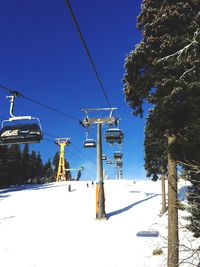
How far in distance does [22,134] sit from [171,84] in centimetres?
575

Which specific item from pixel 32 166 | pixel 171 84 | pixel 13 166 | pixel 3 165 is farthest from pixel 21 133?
pixel 32 166

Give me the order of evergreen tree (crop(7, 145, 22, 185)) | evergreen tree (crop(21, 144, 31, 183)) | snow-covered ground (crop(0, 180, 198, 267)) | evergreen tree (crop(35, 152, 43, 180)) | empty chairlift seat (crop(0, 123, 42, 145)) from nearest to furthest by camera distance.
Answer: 1. empty chairlift seat (crop(0, 123, 42, 145))
2. snow-covered ground (crop(0, 180, 198, 267))
3. evergreen tree (crop(7, 145, 22, 185))
4. evergreen tree (crop(21, 144, 31, 183))
5. evergreen tree (crop(35, 152, 43, 180))

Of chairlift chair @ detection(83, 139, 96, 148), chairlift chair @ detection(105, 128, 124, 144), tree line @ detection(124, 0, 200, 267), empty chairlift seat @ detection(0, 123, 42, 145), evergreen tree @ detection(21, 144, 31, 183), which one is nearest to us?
tree line @ detection(124, 0, 200, 267)

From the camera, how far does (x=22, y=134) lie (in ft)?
44.1

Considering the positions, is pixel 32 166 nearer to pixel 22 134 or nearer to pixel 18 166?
pixel 18 166

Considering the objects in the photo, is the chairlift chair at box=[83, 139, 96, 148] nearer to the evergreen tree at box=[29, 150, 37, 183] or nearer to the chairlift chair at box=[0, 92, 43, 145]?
the chairlift chair at box=[0, 92, 43, 145]

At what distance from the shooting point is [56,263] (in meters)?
17.5

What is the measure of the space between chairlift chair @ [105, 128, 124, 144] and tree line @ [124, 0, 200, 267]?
1007 cm

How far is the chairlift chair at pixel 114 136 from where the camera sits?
2634 cm

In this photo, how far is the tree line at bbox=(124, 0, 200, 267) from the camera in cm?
1234

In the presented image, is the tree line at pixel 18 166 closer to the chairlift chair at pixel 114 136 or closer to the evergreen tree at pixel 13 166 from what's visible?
the evergreen tree at pixel 13 166

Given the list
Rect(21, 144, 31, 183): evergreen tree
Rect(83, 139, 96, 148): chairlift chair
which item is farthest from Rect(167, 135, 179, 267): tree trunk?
Rect(21, 144, 31, 183): evergreen tree

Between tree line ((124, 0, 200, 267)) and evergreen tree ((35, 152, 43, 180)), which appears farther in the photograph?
evergreen tree ((35, 152, 43, 180))

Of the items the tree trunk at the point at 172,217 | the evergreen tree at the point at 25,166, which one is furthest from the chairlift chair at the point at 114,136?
the evergreen tree at the point at 25,166
